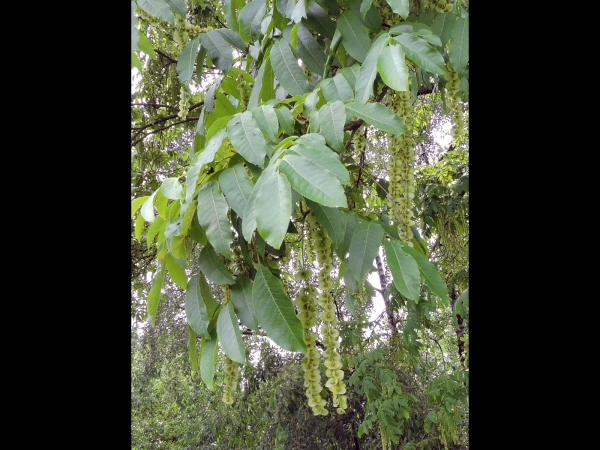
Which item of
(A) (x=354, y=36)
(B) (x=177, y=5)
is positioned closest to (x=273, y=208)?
(A) (x=354, y=36)

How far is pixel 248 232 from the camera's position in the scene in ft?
2.13

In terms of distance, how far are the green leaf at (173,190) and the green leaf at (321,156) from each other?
23cm

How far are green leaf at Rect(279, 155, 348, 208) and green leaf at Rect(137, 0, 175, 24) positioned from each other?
483 mm

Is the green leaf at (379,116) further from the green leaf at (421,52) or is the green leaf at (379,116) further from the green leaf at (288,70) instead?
the green leaf at (288,70)

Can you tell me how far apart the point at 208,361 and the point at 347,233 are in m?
0.36

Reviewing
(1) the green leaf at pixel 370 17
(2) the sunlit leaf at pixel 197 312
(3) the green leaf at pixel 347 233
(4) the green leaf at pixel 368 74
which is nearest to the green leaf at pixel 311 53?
(1) the green leaf at pixel 370 17

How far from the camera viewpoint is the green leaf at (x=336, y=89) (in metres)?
0.91

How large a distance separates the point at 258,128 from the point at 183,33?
1.93ft

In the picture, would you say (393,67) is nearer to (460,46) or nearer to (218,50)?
(460,46)

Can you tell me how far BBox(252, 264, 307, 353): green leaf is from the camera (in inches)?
29.1

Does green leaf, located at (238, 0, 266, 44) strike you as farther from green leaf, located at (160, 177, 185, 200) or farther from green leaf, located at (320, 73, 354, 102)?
green leaf, located at (160, 177, 185, 200)

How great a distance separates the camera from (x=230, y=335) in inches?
32.4

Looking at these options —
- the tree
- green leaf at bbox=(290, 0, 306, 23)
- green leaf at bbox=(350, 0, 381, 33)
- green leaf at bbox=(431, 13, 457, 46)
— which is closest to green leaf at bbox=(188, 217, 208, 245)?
the tree
